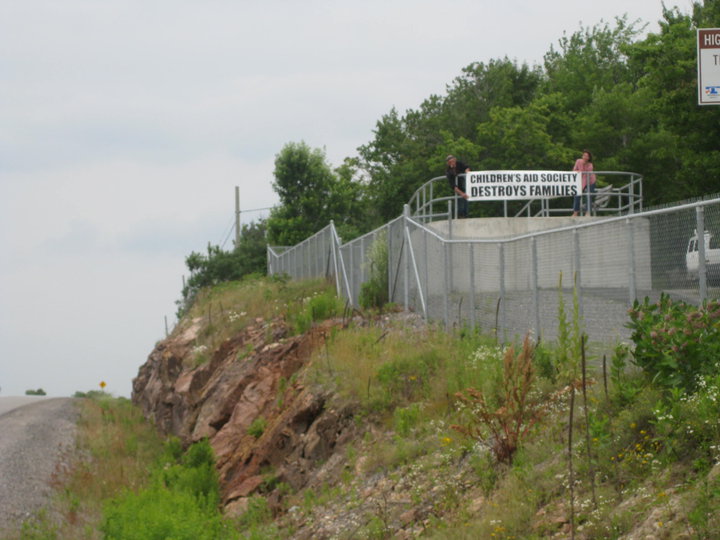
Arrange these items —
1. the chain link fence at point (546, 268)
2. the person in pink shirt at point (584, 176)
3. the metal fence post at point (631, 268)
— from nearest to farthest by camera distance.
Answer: the chain link fence at point (546, 268), the metal fence post at point (631, 268), the person in pink shirt at point (584, 176)

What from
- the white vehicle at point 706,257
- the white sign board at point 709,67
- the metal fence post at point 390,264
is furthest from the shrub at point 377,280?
the white vehicle at point 706,257

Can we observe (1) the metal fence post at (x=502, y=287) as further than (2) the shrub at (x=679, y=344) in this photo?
Yes

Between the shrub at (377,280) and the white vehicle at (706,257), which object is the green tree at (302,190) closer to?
the shrub at (377,280)

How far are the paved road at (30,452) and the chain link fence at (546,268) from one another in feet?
27.6

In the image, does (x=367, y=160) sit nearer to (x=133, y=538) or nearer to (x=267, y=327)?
(x=267, y=327)

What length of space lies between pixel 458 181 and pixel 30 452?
Answer: 13075 mm

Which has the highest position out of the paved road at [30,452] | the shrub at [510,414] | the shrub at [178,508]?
the shrub at [510,414]

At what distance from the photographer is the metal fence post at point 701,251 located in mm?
9734

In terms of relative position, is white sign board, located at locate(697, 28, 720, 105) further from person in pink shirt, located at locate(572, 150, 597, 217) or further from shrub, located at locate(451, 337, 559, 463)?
person in pink shirt, located at locate(572, 150, 597, 217)

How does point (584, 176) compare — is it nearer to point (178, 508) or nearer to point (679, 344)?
point (178, 508)

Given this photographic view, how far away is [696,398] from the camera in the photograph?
7.85 metres

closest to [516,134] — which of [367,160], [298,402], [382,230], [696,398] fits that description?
[367,160]

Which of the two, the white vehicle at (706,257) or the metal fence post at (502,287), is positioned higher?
the white vehicle at (706,257)

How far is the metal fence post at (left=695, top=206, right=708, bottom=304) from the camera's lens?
9.73m
